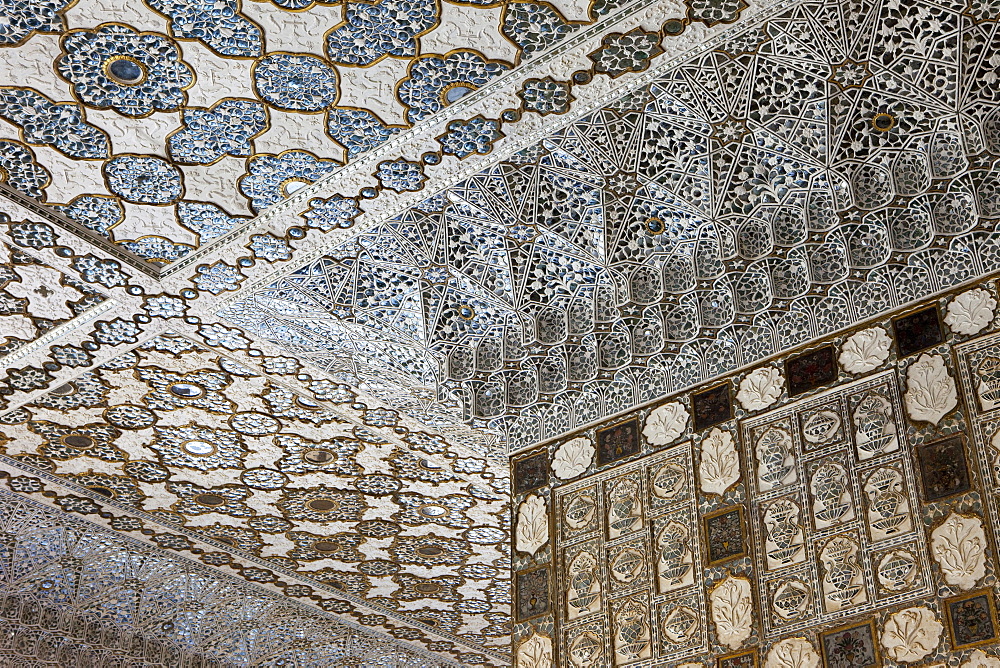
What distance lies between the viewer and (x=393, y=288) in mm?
5934

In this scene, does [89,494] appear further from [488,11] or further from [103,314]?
[488,11]

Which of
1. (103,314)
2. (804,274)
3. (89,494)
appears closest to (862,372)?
(804,274)

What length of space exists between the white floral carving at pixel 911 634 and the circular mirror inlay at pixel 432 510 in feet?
12.3

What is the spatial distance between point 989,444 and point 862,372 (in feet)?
2.36

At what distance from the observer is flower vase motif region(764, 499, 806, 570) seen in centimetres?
493

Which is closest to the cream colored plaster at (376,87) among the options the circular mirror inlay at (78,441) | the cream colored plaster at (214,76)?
the cream colored plaster at (214,76)

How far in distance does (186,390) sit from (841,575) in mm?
3931

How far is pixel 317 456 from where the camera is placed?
7.18 meters

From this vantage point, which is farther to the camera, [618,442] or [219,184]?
[618,442]

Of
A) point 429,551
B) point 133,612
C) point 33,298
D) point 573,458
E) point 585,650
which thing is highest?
point 33,298

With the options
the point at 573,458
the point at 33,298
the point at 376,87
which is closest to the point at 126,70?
the point at 376,87

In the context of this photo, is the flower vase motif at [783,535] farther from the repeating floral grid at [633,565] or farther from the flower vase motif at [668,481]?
the flower vase motif at [668,481]

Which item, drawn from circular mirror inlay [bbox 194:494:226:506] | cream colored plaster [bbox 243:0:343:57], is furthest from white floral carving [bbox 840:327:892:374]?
circular mirror inlay [bbox 194:494:226:506]

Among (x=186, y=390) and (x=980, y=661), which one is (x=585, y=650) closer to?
(x=980, y=661)
